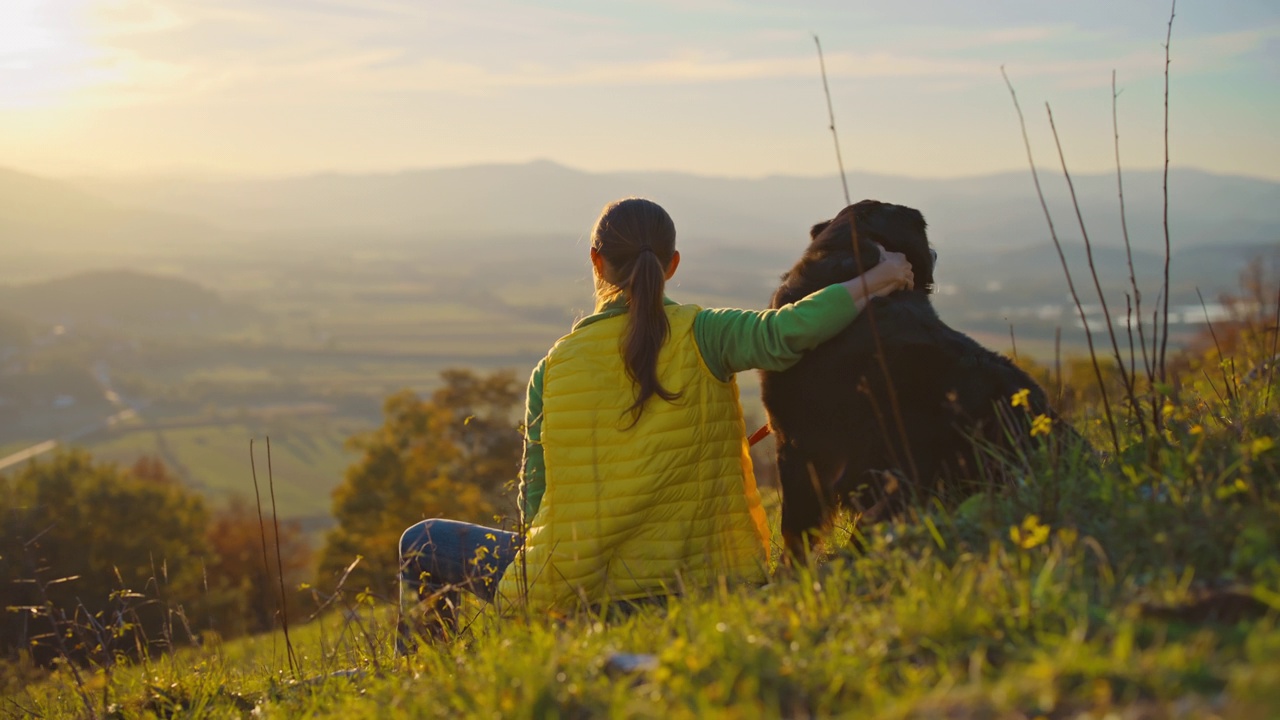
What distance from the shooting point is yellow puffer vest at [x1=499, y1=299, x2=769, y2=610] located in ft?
11.8

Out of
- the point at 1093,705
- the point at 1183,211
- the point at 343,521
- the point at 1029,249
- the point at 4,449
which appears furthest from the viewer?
the point at 1029,249

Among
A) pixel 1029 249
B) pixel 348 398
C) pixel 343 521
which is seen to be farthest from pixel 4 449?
pixel 1029 249

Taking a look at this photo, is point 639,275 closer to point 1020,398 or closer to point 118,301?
point 1020,398

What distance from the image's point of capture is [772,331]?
11.9 feet

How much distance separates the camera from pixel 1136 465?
3363 mm

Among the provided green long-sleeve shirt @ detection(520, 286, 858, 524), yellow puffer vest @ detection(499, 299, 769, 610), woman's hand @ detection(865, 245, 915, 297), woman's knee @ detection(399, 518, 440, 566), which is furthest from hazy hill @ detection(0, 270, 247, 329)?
woman's hand @ detection(865, 245, 915, 297)

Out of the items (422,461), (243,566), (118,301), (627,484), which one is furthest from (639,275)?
(118,301)

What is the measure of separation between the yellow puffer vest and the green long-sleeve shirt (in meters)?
0.05

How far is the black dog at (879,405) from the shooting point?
11.8ft

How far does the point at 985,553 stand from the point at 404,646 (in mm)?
2343

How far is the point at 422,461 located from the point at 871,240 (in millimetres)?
26219

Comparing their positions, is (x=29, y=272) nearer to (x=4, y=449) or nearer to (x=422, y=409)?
(x=4, y=449)

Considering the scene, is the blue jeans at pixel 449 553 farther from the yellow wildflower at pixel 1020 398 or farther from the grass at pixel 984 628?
the yellow wildflower at pixel 1020 398

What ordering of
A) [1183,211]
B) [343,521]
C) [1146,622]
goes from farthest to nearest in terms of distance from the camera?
[1183,211] → [343,521] → [1146,622]
